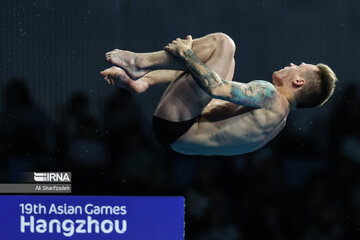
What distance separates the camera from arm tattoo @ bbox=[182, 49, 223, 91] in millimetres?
2646

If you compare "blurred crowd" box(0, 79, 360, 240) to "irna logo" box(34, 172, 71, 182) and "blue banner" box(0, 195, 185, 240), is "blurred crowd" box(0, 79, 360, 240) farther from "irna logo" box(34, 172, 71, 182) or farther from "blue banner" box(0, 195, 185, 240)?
"blue banner" box(0, 195, 185, 240)

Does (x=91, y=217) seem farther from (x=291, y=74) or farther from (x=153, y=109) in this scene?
(x=291, y=74)

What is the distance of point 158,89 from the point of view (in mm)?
4773

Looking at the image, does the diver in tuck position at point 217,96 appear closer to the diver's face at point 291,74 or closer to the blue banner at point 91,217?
the diver's face at point 291,74

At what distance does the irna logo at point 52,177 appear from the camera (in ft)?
15.4

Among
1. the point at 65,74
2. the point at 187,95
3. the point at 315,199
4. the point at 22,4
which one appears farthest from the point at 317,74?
the point at 22,4

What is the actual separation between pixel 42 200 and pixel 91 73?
3.69ft

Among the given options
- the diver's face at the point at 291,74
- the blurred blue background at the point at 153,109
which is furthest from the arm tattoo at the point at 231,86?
the blurred blue background at the point at 153,109

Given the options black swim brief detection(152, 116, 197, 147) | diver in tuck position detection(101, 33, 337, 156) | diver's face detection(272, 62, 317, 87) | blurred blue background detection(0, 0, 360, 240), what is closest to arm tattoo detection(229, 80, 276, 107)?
diver in tuck position detection(101, 33, 337, 156)

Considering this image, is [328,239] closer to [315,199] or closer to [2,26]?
[315,199]

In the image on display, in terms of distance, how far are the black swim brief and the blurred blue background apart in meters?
1.76

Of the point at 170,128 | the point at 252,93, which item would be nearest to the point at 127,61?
the point at 170,128

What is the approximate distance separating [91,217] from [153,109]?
1.03 metres

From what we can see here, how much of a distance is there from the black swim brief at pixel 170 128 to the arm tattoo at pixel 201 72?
0.31 metres
